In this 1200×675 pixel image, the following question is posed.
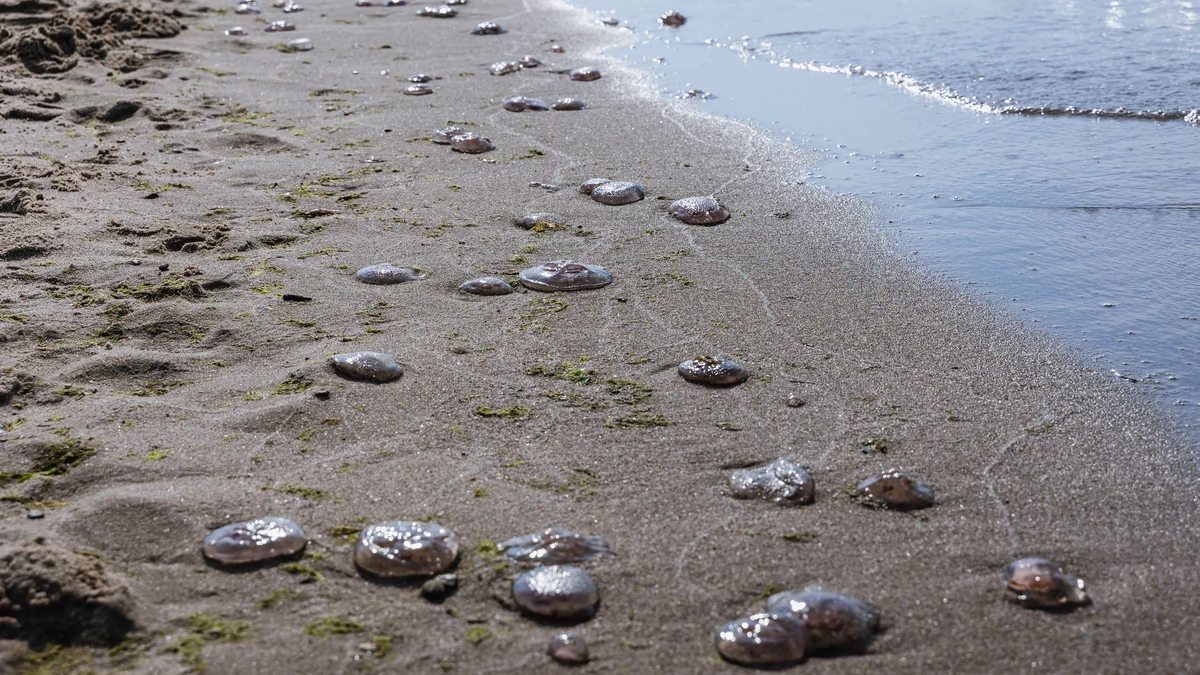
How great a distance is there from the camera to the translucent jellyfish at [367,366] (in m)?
2.75

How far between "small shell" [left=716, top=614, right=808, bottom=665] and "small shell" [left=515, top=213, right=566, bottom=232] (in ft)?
7.50

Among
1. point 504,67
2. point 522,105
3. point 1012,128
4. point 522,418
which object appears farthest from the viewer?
point 504,67

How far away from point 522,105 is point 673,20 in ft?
9.66

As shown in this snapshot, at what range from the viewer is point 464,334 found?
3.07 meters

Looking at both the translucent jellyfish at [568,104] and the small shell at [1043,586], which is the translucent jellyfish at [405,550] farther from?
the translucent jellyfish at [568,104]

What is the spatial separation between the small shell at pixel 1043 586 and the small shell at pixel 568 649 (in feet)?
2.72

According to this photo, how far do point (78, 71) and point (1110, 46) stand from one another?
6.24 meters

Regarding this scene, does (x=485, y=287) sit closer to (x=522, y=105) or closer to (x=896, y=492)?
(x=896, y=492)

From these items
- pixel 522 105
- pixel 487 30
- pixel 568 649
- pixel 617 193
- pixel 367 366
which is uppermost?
pixel 487 30

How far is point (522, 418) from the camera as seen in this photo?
2.62m

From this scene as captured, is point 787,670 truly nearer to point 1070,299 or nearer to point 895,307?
point 895,307

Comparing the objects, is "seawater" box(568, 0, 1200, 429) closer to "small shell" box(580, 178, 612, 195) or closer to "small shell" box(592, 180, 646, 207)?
"small shell" box(592, 180, 646, 207)

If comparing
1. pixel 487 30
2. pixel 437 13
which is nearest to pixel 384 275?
pixel 487 30

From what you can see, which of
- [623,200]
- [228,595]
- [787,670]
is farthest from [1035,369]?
[228,595]
